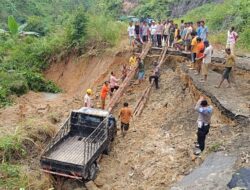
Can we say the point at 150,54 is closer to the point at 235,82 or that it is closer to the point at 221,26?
the point at 235,82

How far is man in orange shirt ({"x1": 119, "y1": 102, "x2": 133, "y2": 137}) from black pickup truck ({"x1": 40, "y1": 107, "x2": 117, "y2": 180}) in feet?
1.21

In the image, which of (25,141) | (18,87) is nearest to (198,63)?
(25,141)

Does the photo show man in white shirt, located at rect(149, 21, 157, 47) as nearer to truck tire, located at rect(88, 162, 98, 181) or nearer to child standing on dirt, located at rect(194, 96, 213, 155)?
truck tire, located at rect(88, 162, 98, 181)

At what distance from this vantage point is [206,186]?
402 inches

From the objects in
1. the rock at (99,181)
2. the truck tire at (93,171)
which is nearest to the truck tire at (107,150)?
the truck tire at (93,171)

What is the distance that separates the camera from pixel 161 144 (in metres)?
14.4

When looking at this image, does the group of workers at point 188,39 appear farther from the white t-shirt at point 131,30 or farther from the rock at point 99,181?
the rock at point 99,181

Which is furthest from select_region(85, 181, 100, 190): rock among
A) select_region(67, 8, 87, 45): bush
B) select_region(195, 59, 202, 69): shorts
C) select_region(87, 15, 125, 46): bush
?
select_region(67, 8, 87, 45): bush

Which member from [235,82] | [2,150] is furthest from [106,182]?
[235,82]

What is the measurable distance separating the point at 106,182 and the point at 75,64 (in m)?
14.1

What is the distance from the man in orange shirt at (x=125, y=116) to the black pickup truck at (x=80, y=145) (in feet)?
1.21

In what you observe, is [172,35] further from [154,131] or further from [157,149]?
[157,149]

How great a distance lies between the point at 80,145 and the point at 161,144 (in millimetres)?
2622

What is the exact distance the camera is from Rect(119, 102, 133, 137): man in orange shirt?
1508cm
